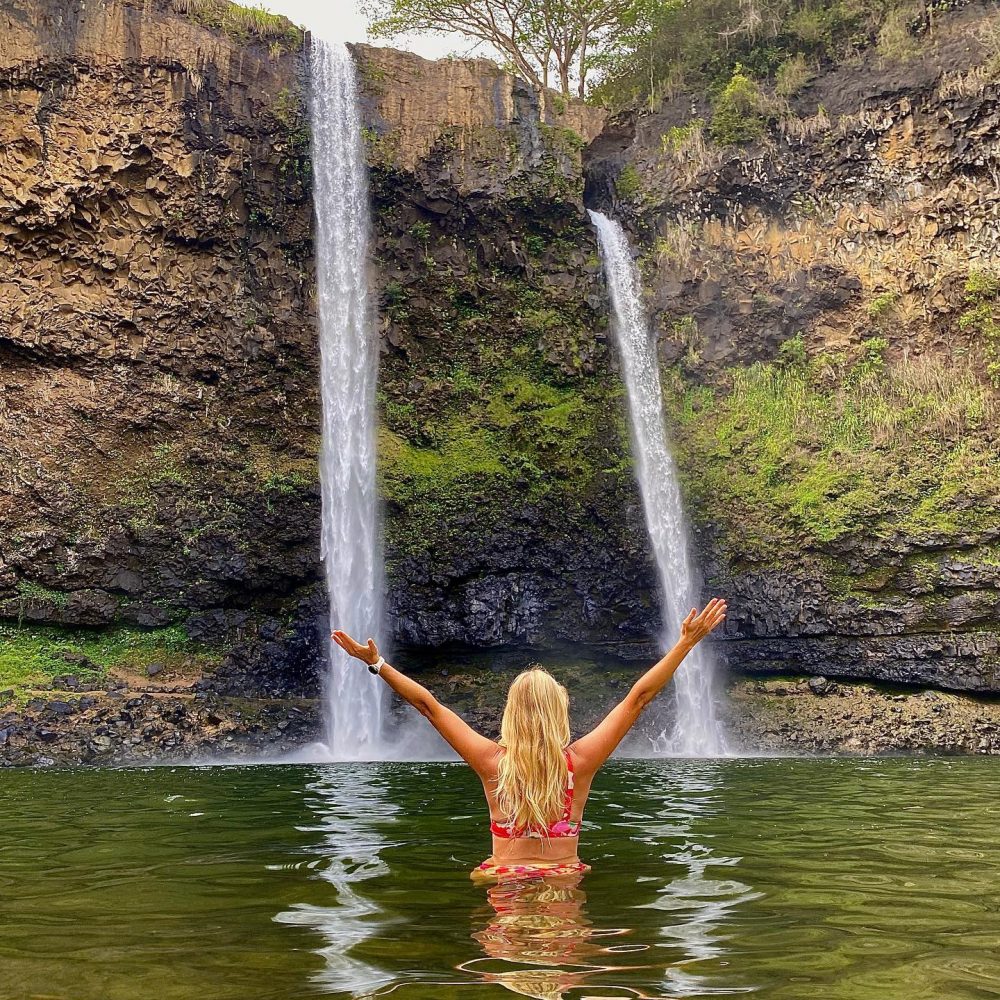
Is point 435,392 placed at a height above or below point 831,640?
above

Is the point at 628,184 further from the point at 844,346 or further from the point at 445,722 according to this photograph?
the point at 445,722

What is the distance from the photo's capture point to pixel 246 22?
24.5m

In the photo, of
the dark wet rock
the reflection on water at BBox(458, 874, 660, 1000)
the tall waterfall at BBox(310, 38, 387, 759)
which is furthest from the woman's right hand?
the dark wet rock

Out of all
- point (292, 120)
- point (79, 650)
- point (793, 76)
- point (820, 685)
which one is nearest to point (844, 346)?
point (793, 76)

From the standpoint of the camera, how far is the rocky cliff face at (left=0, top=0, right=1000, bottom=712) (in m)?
21.5

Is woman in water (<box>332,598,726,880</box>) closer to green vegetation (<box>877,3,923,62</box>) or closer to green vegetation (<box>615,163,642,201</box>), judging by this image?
green vegetation (<box>615,163,642,201</box>)

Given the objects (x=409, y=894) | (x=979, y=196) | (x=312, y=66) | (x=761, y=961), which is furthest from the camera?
(x=312, y=66)

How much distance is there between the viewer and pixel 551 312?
2583 centimetres

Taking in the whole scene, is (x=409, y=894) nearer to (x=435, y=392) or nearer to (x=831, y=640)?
(x=831, y=640)

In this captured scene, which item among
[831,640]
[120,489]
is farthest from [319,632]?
[831,640]

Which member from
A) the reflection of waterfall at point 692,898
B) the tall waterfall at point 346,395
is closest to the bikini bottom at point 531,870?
the reflection of waterfall at point 692,898

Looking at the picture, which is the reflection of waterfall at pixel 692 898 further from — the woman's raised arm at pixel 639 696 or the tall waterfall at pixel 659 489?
the tall waterfall at pixel 659 489

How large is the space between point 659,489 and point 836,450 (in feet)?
13.4

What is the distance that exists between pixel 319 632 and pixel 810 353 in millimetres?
13472
